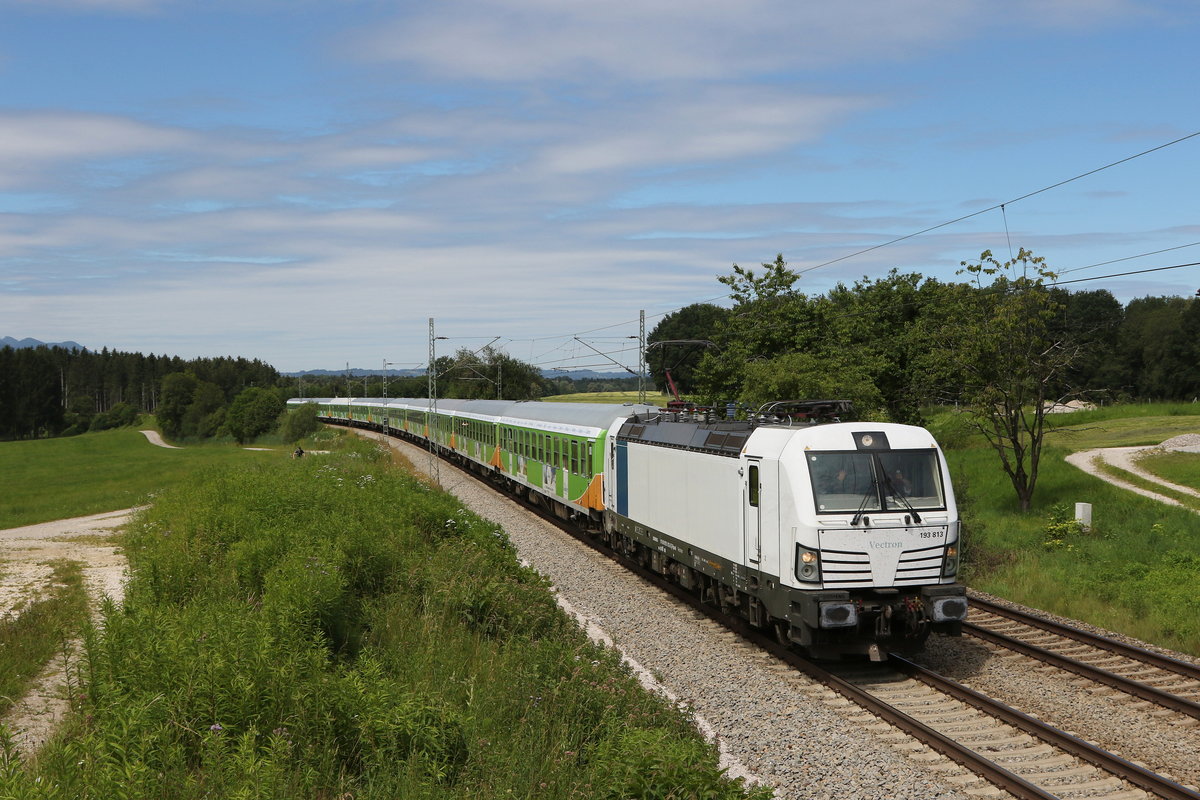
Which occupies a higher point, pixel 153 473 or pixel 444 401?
pixel 444 401

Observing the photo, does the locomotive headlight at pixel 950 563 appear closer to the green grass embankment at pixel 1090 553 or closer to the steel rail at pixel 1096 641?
the steel rail at pixel 1096 641

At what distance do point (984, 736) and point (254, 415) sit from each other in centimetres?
8758

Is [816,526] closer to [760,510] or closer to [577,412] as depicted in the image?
[760,510]

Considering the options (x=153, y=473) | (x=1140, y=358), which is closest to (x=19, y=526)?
(x=153, y=473)

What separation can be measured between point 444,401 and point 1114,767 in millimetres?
48407

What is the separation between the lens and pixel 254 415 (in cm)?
9006

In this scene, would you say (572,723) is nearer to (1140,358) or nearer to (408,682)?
(408,682)

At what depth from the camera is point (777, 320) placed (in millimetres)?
40531

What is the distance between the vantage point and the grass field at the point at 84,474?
36625 millimetres

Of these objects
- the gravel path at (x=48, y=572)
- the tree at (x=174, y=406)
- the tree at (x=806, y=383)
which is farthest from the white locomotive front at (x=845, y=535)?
the tree at (x=174, y=406)

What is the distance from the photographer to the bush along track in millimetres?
6555

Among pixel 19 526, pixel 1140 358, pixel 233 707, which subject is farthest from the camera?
pixel 1140 358

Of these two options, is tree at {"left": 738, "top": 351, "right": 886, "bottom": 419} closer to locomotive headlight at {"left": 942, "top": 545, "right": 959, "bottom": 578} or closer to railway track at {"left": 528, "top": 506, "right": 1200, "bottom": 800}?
locomotive headlight at {"left": 942, "top": 545, "right": 959, "bottom": 578}

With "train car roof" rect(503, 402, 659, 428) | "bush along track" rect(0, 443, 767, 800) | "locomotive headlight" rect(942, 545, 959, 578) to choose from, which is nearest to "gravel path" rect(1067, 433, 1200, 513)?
"train car roof" rect(503, 402, 659, 428)
